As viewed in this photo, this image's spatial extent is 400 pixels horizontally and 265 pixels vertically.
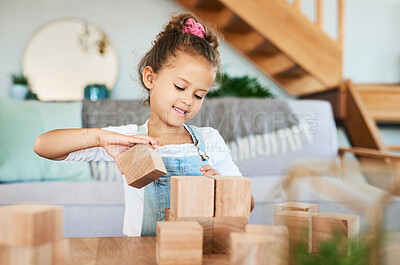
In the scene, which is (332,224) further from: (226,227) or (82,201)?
(82,201)

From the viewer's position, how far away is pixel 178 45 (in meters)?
0.98

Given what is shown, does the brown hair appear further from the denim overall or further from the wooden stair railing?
the wooden stair railing

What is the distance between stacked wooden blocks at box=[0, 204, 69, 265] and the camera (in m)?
0.43

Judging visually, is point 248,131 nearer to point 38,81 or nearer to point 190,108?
point 190,108

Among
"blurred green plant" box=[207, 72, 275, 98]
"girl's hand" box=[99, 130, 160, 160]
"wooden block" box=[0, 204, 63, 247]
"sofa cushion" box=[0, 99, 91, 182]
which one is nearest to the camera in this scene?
"wooden block" box=[0, 204, 63, 247]

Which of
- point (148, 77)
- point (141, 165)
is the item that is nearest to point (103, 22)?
point (148, 77)

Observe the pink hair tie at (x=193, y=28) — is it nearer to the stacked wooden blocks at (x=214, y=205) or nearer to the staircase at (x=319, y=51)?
the stacked wooden blocks at (x=214, y=205)

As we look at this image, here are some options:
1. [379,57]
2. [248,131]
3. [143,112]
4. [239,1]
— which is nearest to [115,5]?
[239,1]

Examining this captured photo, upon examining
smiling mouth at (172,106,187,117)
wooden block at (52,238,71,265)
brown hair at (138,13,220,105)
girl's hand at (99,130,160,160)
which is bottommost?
wooden block at (52,238,71,265)

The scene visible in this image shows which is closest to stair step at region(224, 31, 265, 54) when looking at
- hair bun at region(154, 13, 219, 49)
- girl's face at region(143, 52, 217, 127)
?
hair bun at region(154, 13, 219, 49)

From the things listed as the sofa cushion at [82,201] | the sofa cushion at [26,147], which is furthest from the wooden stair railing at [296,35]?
the sofa cushion at [82,201]

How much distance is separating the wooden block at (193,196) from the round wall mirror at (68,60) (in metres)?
2.92

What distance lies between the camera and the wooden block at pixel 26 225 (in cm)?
43

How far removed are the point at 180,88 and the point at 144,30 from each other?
9.02ft
